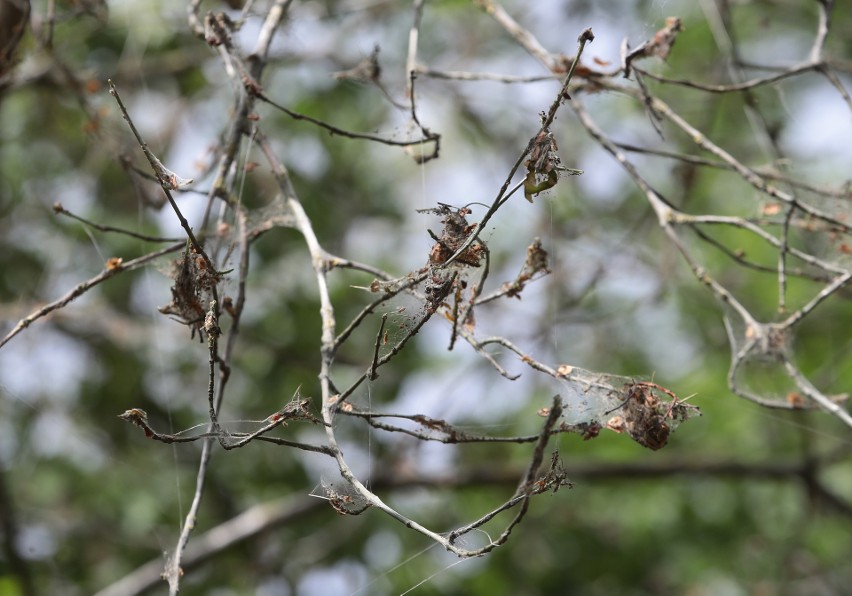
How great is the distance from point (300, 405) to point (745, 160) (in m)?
4.55

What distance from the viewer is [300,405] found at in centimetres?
168

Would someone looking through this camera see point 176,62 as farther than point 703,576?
No

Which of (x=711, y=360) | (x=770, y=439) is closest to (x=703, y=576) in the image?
(x=770, y=439)

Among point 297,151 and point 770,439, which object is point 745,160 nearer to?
point 770,439

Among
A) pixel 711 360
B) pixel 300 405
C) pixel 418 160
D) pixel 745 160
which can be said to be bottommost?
pixel 300 405

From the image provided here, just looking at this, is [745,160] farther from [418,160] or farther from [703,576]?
[418,160]

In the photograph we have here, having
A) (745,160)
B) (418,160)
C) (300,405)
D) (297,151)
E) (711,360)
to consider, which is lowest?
(300,405)

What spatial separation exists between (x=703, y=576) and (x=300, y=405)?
4.46 m

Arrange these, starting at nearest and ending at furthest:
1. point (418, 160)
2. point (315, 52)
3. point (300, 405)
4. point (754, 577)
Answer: point (300, 405) < point (418, 160) < point (315, 52) < point (754, 577)

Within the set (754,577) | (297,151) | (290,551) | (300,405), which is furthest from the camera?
(297,151)

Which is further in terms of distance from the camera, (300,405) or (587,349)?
(587,349)

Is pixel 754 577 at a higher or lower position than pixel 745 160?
lower

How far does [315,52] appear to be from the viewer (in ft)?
15.8

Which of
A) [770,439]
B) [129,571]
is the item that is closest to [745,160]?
[770,439]
